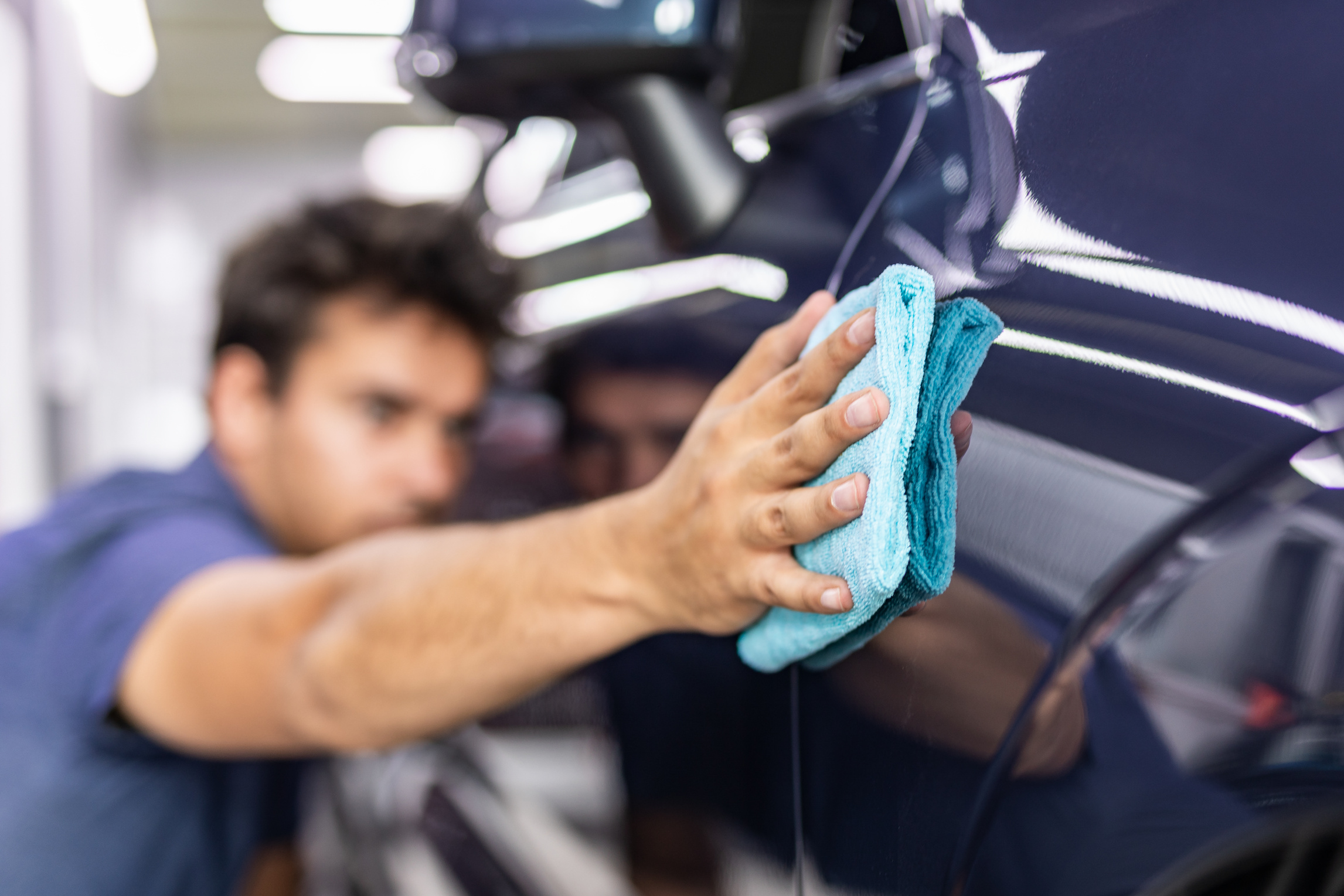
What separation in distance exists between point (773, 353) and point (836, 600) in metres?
0.16

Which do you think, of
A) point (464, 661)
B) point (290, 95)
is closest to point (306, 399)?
point (464, 661)

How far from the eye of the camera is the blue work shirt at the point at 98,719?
1.09m

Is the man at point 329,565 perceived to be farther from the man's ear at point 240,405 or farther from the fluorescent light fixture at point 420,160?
the fluorescent light fixture at point 420,160

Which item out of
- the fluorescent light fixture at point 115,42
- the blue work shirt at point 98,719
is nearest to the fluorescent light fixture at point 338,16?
the fluorescent light fixture at point 115,42

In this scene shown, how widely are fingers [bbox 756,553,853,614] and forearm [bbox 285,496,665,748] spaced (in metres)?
0.13

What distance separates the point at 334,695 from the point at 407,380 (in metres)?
0.68

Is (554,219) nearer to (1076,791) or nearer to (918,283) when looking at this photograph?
(918,283)

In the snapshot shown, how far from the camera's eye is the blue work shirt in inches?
42.8

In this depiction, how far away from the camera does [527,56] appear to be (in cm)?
80

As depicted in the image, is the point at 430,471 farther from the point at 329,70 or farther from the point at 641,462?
the point at 329,70

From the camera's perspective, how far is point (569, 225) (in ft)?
3.52

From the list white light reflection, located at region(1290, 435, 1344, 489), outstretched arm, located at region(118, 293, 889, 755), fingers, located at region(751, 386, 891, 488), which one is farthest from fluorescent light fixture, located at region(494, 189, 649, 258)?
white light reflection, located at region(1290, 435, 1344, 489)

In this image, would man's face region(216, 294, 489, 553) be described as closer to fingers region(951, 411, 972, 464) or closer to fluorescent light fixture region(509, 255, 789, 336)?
fluorescent light fixture region(509, 255, 789, 336)

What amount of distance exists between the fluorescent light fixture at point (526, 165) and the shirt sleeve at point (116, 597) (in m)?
0.56
